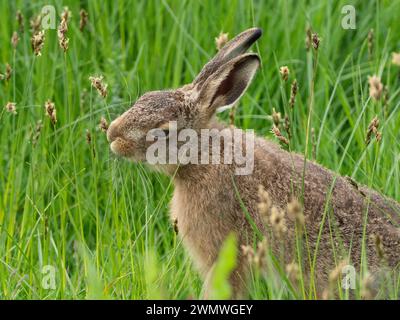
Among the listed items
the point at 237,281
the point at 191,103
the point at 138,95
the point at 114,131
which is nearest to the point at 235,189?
the point at 237,281

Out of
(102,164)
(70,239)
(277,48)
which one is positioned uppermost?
(277,48)

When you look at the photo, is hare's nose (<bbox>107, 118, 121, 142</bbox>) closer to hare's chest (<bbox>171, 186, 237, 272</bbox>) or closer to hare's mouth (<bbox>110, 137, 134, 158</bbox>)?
hare's mouth (<bbox>110, 137, 134, 158</bbox>)

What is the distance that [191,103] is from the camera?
5.62 meters

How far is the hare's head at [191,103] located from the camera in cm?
540

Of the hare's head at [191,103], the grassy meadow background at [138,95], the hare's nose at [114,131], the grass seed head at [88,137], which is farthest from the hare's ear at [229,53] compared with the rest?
the grass seed head at [88,137]

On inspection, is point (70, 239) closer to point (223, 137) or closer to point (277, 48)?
point (223, 137)

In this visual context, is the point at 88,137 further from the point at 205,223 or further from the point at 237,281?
the point at 237,281

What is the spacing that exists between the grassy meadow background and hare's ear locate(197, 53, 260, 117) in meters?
0.33

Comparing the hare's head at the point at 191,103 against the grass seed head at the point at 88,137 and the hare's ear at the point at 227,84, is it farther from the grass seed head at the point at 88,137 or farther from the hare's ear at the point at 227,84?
→ the grass seed head at the point at 88,137

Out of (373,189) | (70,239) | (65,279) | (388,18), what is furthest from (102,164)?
(388,18)

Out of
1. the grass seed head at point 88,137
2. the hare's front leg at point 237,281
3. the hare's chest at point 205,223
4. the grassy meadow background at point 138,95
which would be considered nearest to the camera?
the grass seed head at point 88,137

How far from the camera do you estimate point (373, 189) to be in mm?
5727

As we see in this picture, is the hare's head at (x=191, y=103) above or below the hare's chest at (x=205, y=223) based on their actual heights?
above
